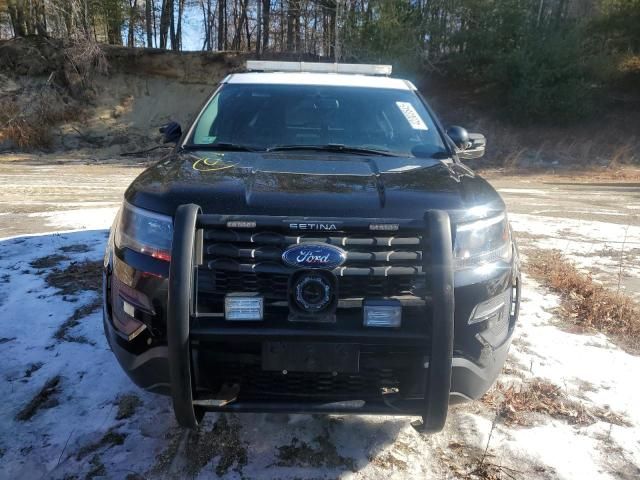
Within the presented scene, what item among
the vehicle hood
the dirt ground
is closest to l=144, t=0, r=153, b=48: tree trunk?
the dirt ground

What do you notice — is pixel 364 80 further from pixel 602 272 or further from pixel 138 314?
pixel 602 272

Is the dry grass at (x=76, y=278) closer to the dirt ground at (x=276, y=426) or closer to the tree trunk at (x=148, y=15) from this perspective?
the dirt ground at (x=276, y=426)

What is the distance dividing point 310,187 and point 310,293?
536 mm

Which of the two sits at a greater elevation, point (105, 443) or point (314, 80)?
point (314, 80)

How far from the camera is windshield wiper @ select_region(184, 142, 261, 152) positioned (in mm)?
3100

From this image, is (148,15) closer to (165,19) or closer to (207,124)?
(165,19)

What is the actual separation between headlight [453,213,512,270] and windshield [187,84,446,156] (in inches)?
36.7

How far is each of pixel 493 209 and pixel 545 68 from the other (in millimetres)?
18138

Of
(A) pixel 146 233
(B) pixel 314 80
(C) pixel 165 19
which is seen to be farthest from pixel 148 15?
(A) pixel 146 233

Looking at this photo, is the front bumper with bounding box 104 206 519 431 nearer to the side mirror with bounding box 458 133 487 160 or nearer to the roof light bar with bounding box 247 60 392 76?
the side mirror with bounding box 458 133 487 160

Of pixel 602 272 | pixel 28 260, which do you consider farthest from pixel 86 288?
pixel 602 272

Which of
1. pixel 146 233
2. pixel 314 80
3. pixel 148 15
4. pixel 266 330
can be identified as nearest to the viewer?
pixel 266 330

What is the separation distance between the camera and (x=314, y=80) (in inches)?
152

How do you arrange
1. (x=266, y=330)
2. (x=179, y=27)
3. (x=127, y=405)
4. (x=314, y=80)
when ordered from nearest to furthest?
(x=266, y=330)
(x=127, y=405)
(x=314, y=80)
(x=179, y=27)
